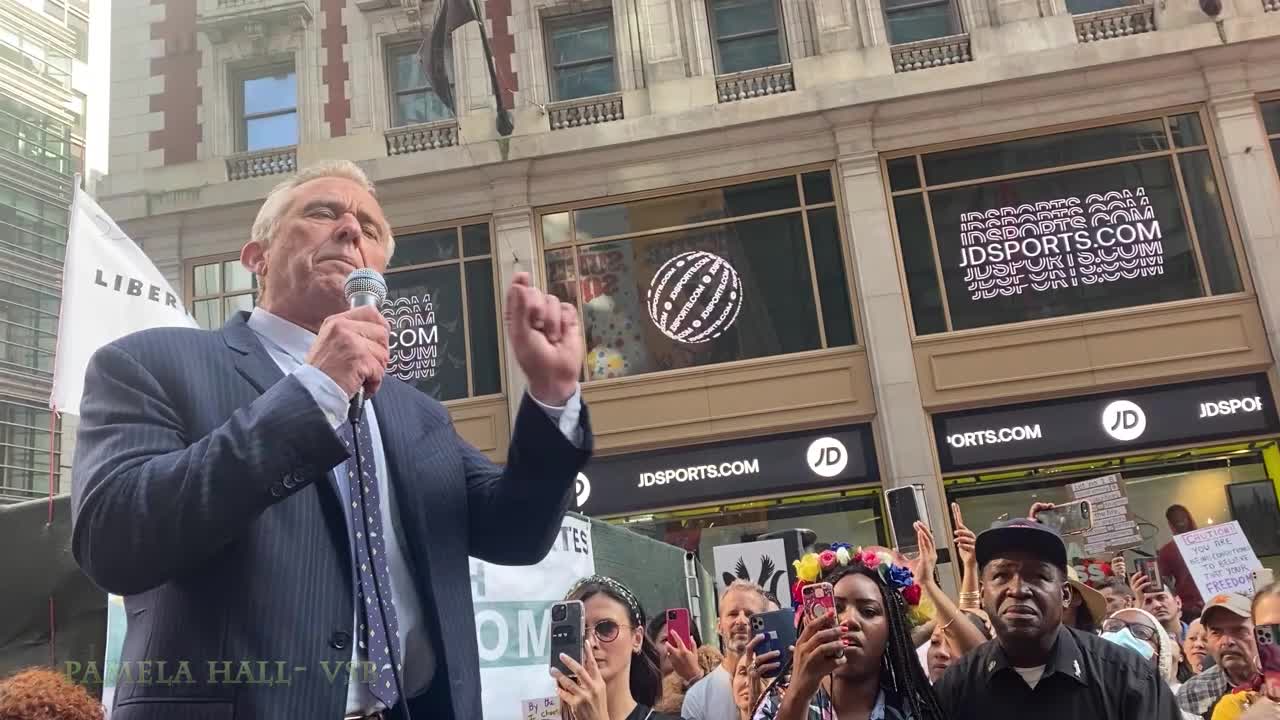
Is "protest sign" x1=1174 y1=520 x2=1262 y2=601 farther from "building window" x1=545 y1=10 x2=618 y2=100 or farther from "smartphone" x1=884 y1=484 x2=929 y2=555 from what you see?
"building window" x1=545 y1=10 x2=618 y2=100

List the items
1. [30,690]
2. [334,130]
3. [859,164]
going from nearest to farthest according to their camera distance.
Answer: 1. [30,690]
2. [859,164]
3. [334,130]

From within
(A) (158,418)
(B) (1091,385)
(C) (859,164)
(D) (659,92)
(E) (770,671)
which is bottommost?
(E) (770,671)

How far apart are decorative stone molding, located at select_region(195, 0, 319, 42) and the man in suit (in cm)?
1771

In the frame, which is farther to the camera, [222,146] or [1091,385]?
[222,146]

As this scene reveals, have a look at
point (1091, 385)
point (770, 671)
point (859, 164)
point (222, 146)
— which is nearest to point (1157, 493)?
point (1091, 385)

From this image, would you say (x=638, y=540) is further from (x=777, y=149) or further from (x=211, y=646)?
(x=777, y=149)

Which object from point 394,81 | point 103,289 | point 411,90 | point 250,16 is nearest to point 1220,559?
point 103,289

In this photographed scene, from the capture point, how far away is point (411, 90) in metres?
18.1

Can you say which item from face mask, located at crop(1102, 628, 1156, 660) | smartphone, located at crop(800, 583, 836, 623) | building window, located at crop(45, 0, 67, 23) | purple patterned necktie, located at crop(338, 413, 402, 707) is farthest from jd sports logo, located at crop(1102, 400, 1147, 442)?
building window, located at crop(45, 0, 67, 23)

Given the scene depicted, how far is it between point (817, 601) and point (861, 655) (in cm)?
38

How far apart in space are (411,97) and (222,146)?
3.64 m

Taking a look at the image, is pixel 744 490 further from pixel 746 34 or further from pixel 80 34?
pixel 80 34

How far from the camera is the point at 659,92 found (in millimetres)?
16875

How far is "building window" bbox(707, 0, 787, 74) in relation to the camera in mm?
17281
